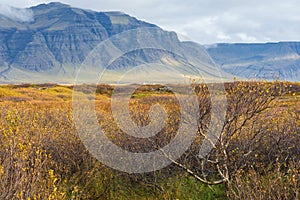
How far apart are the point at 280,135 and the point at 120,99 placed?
13.6 feet

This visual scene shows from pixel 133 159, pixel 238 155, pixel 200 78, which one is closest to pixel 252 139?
pixel 238 155

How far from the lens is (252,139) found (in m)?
8.57

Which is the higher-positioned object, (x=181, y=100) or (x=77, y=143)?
(x=181, y=100)

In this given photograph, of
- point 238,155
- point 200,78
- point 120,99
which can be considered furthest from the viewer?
point 120,99

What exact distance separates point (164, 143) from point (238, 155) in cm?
170

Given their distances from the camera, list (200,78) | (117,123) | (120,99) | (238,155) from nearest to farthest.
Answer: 1. (200,78)
2. (238,155)
3. (117,123)
4. (120,99)

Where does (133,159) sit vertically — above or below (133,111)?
below

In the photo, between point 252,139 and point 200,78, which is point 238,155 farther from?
point 200,78

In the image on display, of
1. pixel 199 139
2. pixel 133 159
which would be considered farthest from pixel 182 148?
pixel 133 159

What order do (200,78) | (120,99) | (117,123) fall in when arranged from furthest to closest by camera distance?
(120,99), (117,123), (200,78)

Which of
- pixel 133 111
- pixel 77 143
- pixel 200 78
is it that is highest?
pixel 200 78

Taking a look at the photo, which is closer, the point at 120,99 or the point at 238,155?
the point at 238,155

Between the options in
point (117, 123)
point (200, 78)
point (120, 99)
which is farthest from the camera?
point (120, 99)

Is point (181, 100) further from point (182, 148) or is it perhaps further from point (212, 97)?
point (182, 148)
